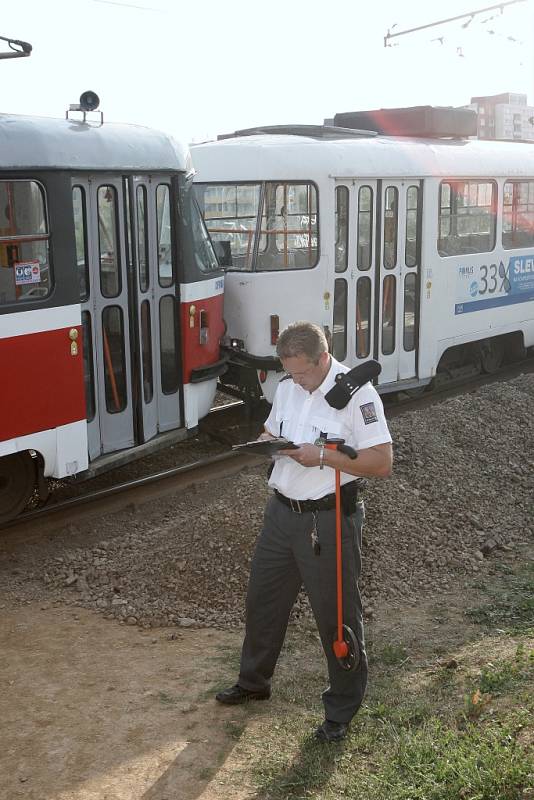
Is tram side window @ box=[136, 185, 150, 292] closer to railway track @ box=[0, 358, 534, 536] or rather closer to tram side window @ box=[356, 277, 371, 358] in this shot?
railway track @ box=[0, 358, 534, 536]

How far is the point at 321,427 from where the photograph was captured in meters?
4.75

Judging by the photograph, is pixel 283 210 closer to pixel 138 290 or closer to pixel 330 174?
pixel 330 174

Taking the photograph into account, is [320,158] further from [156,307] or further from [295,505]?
[295,505]

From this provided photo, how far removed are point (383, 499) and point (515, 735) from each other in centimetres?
343

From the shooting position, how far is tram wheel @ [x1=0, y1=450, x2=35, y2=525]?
26.2 feet

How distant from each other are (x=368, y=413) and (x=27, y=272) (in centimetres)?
362

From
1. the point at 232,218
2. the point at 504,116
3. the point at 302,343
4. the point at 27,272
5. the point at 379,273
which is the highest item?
the point at 504,116

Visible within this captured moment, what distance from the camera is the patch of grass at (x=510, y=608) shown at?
6.30m

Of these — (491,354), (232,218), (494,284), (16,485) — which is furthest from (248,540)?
(491,354)

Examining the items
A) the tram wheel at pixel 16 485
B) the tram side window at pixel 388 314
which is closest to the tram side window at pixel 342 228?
the tram side window at pixel 388 314

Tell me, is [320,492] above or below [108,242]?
below

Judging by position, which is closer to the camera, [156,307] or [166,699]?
[166,699]

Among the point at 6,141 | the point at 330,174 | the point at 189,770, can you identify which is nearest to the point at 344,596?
the point at 189,770

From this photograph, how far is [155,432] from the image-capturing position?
881 centimetres
